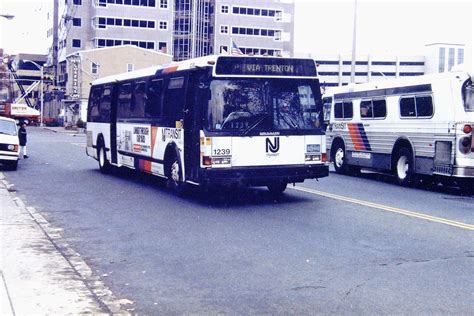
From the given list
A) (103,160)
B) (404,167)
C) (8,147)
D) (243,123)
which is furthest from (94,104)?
(243,123)

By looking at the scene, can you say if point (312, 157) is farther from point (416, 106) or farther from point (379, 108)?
point (379, 108)

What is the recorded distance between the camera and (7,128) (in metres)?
23.8

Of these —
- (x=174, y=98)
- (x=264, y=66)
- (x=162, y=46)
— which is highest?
(x=162, y=46)

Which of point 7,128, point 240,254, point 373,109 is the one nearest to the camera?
point 240,254

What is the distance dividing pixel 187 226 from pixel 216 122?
2846 mm

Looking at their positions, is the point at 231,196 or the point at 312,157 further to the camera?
the point at 231,196

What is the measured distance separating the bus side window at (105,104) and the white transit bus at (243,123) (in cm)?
607

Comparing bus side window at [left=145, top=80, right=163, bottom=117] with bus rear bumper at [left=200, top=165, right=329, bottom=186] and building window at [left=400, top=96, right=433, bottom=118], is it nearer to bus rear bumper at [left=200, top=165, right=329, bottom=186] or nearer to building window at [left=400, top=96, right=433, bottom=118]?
bus rear bumper at [left=200, top=165, right=329, bottom=186]

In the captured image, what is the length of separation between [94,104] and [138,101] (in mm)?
5300

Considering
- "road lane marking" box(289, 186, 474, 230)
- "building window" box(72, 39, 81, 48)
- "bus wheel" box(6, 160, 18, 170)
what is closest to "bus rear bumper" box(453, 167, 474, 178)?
"road lane marking" box(289, 186, 474, 230)

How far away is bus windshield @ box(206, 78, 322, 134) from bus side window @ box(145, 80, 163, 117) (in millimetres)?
3160

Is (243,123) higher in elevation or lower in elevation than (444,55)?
lower

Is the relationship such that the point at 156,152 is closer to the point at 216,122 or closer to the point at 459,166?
the point at 216,122

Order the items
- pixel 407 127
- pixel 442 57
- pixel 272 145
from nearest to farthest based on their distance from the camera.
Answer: pixel 272 145 < pixel 407 127 < pixel 442 57
